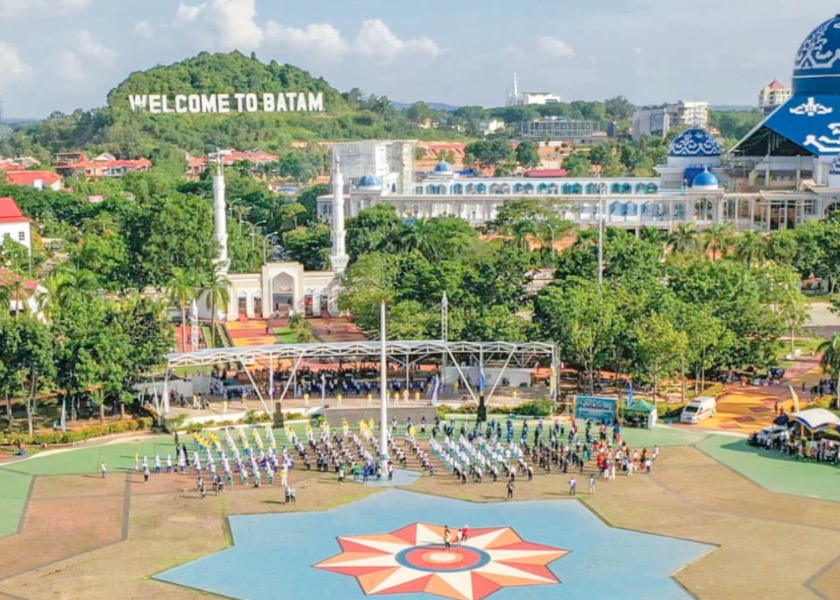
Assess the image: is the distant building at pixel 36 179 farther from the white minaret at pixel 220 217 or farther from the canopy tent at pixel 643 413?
the canopy tent at pixel 643 413

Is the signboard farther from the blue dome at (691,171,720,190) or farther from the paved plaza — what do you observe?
Result: the blue dome at (691,171,720,190)

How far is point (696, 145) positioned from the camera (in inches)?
5256

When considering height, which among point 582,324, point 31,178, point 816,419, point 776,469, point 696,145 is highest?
point 696,145

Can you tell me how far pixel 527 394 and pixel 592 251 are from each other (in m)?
17.1

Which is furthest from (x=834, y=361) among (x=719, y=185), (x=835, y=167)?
(x=719, y=185)

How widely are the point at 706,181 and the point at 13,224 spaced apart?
70484 mm

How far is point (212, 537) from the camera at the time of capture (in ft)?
138

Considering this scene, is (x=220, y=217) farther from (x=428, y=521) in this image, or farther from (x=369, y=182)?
(x=428, y=521)

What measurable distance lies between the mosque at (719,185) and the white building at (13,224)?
29.7 meters

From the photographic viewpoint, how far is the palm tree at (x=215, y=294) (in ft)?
270

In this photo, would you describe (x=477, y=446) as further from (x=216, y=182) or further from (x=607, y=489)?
(x=216, y=182)

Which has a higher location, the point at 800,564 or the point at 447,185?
the point at 447,185

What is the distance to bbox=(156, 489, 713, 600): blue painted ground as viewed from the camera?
36906 mm

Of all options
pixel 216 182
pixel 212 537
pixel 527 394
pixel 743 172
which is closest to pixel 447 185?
pixel 743 172
